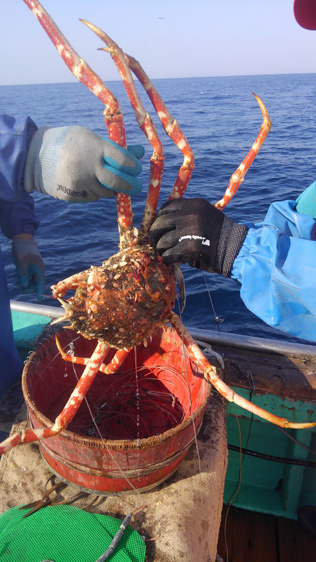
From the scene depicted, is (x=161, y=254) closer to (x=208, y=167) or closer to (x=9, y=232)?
(x=9, y=232)

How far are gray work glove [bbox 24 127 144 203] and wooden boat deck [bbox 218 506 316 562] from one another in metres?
2.82

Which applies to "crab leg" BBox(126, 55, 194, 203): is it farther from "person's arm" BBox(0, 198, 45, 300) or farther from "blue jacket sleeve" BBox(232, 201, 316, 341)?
"person's arm" BBox(0, 198, 45, 300)

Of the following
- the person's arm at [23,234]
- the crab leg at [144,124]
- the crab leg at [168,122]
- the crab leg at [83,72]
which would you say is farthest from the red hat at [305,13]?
the person's arm at [23,234]

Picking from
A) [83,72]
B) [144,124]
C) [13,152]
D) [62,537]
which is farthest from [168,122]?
[62,537]

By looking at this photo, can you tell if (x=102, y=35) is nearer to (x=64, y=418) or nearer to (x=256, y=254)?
(x=256, y=254)

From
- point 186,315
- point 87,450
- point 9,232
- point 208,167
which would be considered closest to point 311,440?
point 87,450

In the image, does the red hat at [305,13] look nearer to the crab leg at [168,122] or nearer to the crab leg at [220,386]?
the crab leg at [168,122]

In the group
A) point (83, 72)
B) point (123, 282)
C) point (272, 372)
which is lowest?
point (272, 372)

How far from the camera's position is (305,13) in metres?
2.50

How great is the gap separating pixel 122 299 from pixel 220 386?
2.66 ft

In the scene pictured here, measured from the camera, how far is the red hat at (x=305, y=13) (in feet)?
8.10

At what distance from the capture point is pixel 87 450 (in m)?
A: 1.83

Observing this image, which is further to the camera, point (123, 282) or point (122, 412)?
point (122, 412)

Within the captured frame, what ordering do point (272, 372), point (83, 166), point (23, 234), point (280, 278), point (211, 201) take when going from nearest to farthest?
point (280, 278)
point (83, 166)
point (272, 372)
point (23, 234)
point (211, 201)
